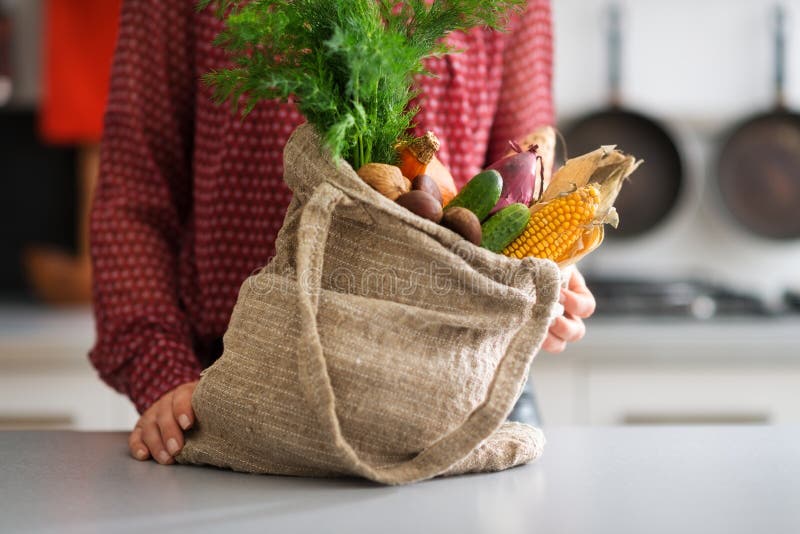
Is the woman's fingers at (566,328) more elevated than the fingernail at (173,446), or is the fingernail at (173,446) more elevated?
the woman's fingers at (566,328)

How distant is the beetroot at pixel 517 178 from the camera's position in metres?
0.68

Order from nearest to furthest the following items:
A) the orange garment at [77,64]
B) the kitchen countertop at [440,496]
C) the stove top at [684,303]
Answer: the kitchen countertop at [440,496]
the stove top at [684,303]
the orange garment at [77,64]

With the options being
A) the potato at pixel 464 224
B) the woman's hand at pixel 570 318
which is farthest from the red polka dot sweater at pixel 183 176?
the potato at pixel 464 224

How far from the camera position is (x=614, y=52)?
2.18 m

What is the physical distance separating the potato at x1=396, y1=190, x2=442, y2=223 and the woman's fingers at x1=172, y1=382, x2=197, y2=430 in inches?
9.6

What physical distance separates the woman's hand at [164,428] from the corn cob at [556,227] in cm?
29

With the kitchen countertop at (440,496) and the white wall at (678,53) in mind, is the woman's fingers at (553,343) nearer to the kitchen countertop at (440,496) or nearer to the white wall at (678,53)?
the kitchen countertop at (440,496)

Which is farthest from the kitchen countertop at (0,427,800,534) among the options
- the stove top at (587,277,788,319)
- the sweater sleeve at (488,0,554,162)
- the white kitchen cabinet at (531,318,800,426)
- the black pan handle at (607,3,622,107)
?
the black pan handle at (607,3,622,107)

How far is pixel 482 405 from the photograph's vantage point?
62 cm

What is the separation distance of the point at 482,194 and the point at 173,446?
306mm

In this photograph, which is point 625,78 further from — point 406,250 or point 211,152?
point 406,250

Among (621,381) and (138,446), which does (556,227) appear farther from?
(621,381)

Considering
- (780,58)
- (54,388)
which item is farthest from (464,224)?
(780,58)

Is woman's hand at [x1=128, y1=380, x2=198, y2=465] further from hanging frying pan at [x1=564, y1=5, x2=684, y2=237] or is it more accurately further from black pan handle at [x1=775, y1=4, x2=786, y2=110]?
black pan handle at [x1=775, y1=4, x2=786, y2=110]
